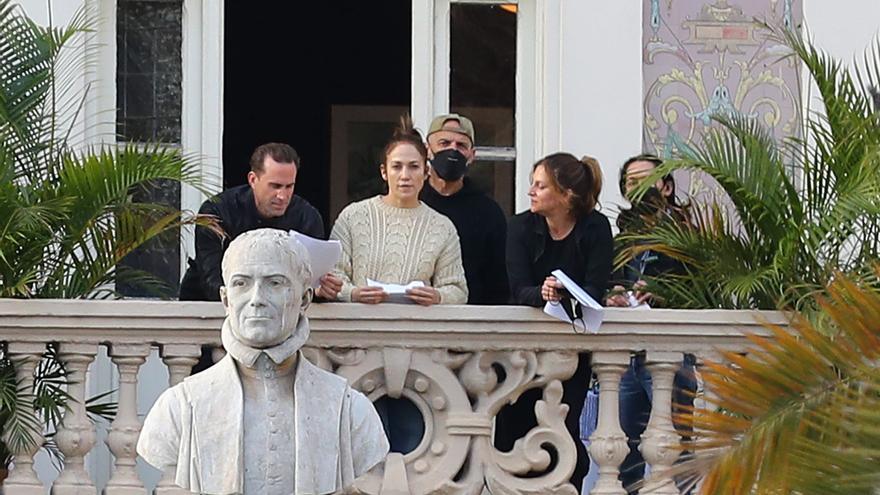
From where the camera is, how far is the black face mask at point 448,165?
402 inches

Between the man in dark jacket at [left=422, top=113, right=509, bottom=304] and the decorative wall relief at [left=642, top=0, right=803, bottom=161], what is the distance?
2382mm

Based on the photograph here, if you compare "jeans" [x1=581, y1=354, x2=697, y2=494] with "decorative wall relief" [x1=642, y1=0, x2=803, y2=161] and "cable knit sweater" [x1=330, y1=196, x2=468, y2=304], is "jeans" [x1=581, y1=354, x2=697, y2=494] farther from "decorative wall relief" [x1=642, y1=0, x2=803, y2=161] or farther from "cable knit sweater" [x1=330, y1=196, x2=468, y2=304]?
"decorative wall relief" [x1=642, y1=0, x2=803, y2=161]

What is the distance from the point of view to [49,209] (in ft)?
31.0

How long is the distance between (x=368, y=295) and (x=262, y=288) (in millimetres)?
1400

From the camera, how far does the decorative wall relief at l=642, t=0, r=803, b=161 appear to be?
1247 centimetres

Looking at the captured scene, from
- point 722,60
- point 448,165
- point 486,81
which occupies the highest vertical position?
point 722,60

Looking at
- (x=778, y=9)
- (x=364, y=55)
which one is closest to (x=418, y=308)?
(x=778, y=9)

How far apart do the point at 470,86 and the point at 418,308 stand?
3.22 m

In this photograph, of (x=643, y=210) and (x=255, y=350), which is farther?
(x=643, y=210)

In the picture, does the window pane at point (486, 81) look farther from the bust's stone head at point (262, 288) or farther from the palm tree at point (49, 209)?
the bust's stone head at point (262, 288)

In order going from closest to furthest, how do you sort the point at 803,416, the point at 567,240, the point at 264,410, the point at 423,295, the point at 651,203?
the point at 803,416 < the point at 264,410 < the point at 423,295 < the point at 567,240 < the point at 651,203

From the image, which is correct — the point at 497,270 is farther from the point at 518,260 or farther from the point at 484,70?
the point at 484,70

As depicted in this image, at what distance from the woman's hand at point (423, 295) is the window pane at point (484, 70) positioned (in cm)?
310

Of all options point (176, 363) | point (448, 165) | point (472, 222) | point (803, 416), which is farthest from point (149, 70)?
point (803, 416)
